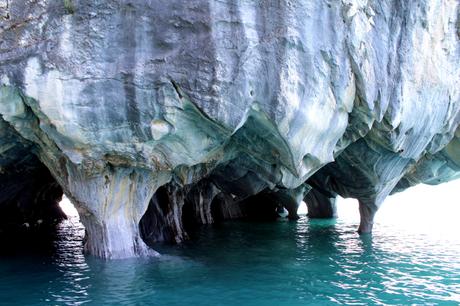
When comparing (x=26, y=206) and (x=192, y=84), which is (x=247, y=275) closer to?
(x=192, y=84)

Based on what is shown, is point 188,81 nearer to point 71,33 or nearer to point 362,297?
point 71,33

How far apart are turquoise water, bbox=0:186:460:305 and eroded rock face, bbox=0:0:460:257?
207 cm

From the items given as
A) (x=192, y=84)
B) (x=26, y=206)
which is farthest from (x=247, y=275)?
(x=26, y=206)

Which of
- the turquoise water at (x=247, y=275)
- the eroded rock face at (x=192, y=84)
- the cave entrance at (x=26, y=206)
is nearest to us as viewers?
the turquoise water at (x=247, y=275)

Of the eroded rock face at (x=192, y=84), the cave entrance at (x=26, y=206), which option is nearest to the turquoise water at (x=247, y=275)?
the eroded rock face at (x=192, y=84)

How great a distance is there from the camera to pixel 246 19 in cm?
1187

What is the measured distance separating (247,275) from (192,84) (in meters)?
6.36

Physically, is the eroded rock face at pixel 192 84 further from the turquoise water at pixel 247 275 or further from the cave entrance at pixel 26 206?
the cave entrance at pixel 26 206

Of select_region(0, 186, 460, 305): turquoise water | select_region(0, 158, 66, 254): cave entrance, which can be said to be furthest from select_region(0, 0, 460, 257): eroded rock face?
select_region(0, 158, 66, 254): cave entrance

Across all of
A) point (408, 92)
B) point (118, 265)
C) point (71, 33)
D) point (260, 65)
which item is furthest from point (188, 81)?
point (408, 92)

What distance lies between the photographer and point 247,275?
13.8 metres

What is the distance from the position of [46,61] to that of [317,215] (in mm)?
29691

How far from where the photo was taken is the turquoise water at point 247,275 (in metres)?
11.3

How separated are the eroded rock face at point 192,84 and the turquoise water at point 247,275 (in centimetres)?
207
